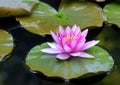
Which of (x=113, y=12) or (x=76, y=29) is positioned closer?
(x=76, y=29)

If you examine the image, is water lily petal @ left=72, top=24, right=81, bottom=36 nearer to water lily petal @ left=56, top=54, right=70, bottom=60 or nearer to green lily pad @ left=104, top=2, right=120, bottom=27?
water lily petal @ left=56, top=54, right=70, bottom=60

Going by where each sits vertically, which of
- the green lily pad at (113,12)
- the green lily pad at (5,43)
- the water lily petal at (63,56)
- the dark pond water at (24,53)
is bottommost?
the dark pond water at (24,53)

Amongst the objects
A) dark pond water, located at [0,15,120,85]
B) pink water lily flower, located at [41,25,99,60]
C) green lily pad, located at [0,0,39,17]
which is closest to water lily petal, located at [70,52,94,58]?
pink water lily flower, located at [41,25,99,60]

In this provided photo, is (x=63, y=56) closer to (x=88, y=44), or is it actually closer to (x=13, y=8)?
(x=88, y=44)

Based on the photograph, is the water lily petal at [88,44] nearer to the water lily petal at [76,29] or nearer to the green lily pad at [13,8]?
the water lily petal at [76,29]

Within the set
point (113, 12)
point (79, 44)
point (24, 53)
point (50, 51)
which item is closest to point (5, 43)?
point (24, 53)

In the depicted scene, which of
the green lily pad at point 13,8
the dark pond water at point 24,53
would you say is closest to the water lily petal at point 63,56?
the dark pond water at point 24,53
